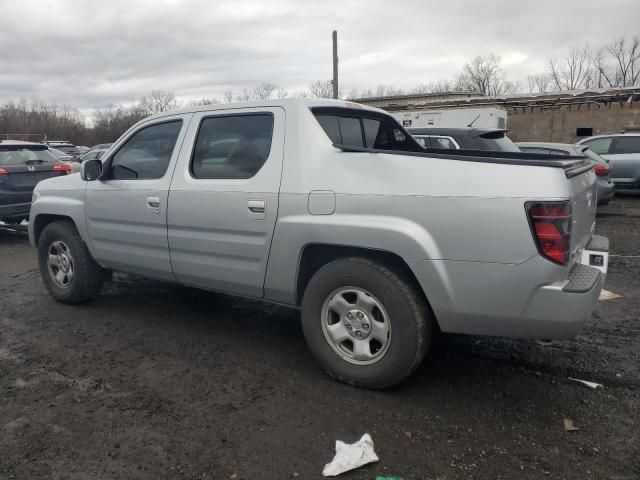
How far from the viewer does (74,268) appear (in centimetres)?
487

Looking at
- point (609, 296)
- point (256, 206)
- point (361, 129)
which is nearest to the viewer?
point (256, 206)

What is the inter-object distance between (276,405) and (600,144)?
13111 millimetres

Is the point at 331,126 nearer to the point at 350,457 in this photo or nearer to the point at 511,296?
the point at 511,296

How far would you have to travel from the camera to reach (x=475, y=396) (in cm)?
316

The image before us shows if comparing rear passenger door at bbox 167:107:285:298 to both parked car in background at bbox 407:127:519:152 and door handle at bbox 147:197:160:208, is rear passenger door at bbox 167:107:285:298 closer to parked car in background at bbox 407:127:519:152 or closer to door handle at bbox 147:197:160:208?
door handle at bbox 147:197:160:208

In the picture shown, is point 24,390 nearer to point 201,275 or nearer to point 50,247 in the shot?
point 201,275

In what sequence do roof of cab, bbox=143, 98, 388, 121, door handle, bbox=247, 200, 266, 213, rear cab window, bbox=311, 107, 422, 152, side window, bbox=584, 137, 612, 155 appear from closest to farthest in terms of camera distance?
1. door handle, bbox=247, 200, 266, 213
2. roof of cab, bbox=143, 98, 388, 121
3. rear cab window, bbox=311, 107, 422, 152
4. side window, bbox=584, 137, 612, 155

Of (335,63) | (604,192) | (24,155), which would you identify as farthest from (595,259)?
(335,63)

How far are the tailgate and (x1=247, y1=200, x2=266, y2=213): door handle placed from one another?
1.85m

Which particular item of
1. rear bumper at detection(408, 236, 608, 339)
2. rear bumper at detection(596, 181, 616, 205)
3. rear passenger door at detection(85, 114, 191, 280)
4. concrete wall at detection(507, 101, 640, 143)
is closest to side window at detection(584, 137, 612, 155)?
rear bumper at detection(596, 181, 616, 205)

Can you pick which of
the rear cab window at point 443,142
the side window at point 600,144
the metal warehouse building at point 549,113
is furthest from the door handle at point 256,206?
the metal warehouse building at point 549,113

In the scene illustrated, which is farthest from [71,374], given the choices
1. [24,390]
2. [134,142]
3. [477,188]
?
[477,188]

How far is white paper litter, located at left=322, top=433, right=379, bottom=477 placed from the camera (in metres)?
2.48

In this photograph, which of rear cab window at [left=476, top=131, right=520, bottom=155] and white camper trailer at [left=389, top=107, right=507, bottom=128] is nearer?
rear cab window at [left=476, top=131, right=520, bottom=155]
